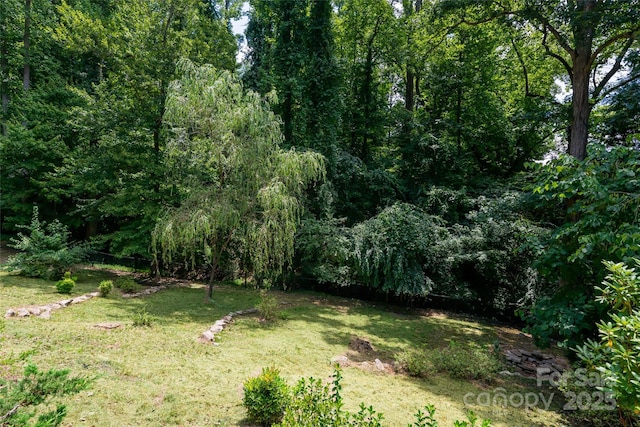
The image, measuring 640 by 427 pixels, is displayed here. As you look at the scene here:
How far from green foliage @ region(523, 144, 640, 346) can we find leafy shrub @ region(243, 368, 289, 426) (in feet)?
12.0

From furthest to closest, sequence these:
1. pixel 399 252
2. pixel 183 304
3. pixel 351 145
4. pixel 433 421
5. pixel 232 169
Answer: pixel 351 145, pixel 399 252, pixel 183 304, pixel 232 169, pixel 433 421

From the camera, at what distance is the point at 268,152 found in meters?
7.54

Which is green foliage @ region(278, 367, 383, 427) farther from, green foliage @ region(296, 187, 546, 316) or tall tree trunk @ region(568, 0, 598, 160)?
tall tree trunk @ region(568, 0, 598, 160)

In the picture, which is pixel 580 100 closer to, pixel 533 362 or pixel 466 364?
pixel 533 362

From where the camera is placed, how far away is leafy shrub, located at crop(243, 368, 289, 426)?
3.09 metres

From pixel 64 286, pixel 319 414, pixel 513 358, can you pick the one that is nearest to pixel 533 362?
pixel 513 358

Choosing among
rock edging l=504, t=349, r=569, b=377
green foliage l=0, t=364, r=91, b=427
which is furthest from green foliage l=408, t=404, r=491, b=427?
rock edging l=504, t=349, r=569, b=377

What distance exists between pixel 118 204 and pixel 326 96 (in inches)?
321

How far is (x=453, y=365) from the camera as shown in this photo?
512 cm

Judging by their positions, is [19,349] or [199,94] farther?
[199,94]

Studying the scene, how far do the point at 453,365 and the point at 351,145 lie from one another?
11.1 metres

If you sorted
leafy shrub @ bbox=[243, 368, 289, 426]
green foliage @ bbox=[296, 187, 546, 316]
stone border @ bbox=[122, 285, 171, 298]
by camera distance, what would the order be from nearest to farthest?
leafy shrub @ bbox=[243, 368, 289, 426]
stone border @ bbox=[122, 285, 171, 298]
green foliage @ bbox=[296, 187, 546, 316]

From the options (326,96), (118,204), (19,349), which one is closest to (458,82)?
(326,96)

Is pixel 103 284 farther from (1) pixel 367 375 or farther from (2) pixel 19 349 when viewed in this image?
(1) pixel 367 375
